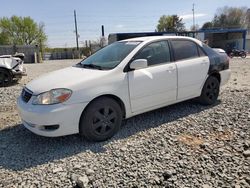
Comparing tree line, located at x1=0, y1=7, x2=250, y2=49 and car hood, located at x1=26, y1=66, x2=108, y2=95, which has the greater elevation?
tree line, located at x1=0, y1=7, x2=250, y2=49

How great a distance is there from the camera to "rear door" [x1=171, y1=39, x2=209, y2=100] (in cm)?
475

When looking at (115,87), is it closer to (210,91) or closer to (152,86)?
(152,86)

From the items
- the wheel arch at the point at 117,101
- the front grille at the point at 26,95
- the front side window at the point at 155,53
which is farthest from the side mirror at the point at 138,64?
the front grille at the point at 26,95

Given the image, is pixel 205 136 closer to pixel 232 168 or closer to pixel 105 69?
pixel 232 168

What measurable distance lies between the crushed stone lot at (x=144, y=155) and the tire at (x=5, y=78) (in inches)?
200

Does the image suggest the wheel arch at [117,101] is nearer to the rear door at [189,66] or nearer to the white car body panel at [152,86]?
the white car body panel at [152,86]

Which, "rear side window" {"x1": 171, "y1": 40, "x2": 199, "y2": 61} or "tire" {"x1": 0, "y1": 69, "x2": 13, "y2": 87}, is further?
"tire" {"x1": 0, "y1": 69, "x2": 13, "y2": 87}

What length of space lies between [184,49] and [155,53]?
820mm

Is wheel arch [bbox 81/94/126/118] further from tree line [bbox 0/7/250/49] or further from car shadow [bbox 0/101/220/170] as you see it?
tree line [bbox 0/7/250/49]

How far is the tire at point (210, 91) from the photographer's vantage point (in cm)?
527

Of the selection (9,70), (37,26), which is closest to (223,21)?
(37,26)

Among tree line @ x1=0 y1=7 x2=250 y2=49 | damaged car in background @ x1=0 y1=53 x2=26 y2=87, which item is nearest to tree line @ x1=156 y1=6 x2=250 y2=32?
tree line @ x1=0 y1=7 x2=250 y2=49

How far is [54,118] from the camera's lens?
3.44 metres

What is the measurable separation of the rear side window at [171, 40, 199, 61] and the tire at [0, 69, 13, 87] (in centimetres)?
716
